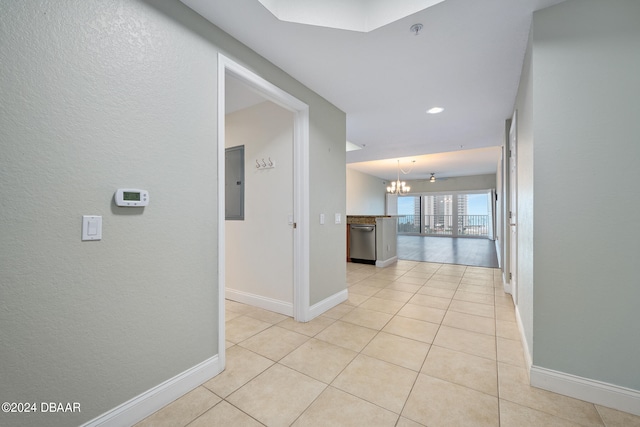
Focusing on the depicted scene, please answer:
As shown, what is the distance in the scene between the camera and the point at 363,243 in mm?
5730

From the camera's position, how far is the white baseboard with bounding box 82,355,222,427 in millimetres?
1307

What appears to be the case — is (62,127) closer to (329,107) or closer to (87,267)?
(87,267)

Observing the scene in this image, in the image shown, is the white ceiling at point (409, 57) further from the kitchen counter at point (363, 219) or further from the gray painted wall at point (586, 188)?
the kitchen counter at point (363, 219)

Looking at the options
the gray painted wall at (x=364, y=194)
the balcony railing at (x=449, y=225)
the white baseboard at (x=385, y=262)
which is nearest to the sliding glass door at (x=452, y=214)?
the balcony railing at (x=449, y=225)

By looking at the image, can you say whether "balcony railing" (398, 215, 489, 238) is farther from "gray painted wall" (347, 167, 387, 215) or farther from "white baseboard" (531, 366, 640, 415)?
"white baseboard" (531, 366, 640, 415)

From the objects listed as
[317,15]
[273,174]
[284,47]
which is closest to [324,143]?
[273,174]

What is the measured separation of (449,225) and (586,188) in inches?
449

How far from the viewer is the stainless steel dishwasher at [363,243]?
560cm

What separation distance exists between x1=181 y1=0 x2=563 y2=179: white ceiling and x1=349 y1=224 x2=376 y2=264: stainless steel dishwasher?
7.94 feet

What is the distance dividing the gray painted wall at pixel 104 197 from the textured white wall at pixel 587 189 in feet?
6.88

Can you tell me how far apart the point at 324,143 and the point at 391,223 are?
3421 millimetres

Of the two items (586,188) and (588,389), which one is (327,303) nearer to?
(588,389)

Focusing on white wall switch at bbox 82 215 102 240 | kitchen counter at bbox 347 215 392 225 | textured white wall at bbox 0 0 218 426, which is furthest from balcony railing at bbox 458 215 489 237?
white wall switch at bbox 82 215 102 240

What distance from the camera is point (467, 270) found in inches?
198
